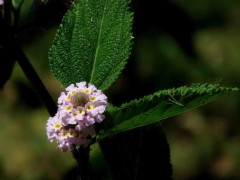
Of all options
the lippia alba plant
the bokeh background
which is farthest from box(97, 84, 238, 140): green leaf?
the bokeh background

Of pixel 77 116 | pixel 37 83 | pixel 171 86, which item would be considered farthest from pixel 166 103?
pixel 171 86

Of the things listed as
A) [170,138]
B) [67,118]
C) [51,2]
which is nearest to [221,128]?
[170,138]

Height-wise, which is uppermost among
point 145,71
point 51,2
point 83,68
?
point 51,2

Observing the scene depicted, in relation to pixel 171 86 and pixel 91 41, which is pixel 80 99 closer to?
pixel 91 41

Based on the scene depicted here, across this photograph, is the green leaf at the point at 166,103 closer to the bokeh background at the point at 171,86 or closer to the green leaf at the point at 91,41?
the green leaf at the point at 91,41

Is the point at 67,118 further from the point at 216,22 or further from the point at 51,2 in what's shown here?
the point at 216,22

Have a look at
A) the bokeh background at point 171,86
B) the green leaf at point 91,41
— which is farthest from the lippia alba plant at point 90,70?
the bokeh background at point 171,86
